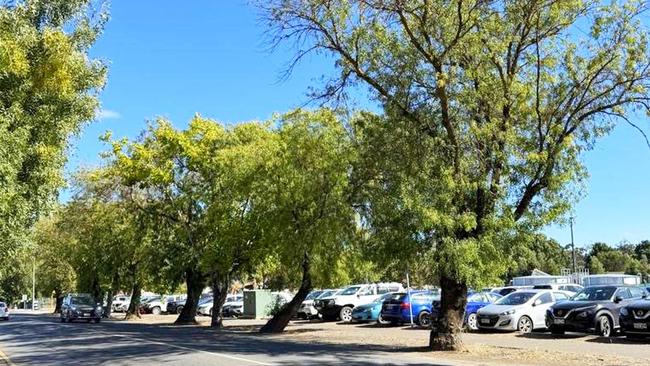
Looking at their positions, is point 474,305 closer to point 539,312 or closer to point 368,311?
point 539,312

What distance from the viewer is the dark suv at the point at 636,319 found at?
1959 centimetres

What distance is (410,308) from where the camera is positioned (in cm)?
2942

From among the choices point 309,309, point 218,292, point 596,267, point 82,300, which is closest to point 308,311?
point 309,309

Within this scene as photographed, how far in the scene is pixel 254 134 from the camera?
32.8m

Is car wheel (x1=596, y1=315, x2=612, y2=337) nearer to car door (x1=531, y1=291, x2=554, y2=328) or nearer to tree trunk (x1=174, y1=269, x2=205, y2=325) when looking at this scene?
car door (x1=531, y1=291, x2=554, y2=328)

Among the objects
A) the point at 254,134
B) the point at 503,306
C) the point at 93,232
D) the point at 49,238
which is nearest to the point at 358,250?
the point at 503,306

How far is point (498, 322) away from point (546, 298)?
2270 millimetres

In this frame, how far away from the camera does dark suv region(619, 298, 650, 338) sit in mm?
19594

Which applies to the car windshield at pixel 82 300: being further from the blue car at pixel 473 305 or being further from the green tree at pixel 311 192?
the blue car at pixel 473 305

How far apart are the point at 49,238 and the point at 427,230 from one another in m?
47.2

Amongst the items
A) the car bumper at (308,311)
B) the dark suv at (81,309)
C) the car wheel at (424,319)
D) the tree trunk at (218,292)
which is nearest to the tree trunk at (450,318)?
the car wheel at (424,319)

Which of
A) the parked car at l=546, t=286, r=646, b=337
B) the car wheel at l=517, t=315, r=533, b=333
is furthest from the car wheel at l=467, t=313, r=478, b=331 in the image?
the parked car at l=546, t=286, r=646, b=337

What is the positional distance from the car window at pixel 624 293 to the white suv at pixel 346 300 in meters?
15.5

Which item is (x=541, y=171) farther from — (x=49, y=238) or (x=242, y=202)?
(x=49, y=238)
